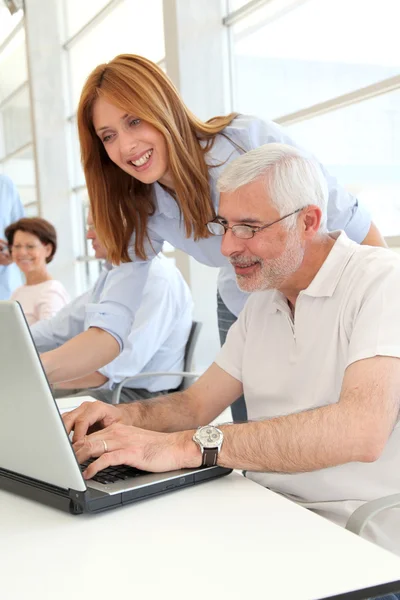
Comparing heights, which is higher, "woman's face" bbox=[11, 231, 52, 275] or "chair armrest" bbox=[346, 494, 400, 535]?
"woman's face" bbox=[11, 231, 52, 275]

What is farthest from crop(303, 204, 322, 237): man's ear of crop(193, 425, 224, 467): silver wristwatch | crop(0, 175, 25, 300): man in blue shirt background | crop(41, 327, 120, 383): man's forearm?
crop(0, 175, 25, 300): man in blue shirt background

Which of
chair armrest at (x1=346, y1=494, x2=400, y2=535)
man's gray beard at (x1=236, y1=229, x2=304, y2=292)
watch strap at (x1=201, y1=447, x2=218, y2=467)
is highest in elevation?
man's gray beard at (x1=236, y1=229, x2=304, y2=292)

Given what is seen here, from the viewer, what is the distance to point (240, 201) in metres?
1.47

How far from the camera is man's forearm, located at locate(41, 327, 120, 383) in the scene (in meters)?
2.02

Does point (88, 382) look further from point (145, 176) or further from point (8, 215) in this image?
point (8, 215)

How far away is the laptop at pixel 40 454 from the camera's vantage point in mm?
980

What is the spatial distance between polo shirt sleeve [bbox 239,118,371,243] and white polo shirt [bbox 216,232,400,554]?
0.32 meters

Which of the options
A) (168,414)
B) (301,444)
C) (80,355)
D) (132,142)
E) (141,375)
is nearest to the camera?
(301,444)

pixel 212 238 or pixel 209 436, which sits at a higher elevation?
pixel 212 238

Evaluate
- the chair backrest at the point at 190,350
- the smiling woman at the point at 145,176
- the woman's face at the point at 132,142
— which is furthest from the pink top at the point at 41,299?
the woman's face at the point at 132,142

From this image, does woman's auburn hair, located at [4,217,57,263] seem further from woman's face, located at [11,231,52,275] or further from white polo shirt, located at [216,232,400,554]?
white polo shirt, located at [216,232,400,554]

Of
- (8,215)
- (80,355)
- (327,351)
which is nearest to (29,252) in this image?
(8,215)

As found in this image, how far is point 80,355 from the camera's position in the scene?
2072 millimetres

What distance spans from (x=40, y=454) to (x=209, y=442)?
0.28 m
